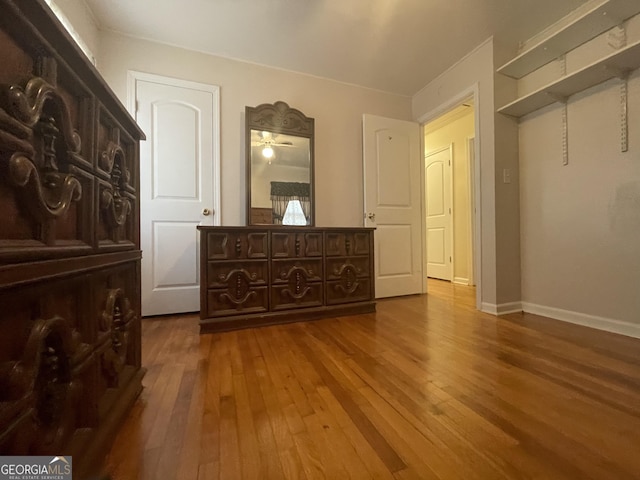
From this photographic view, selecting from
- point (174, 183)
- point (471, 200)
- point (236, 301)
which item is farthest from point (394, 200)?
point (174, 183)

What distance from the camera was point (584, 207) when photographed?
6.32 ft

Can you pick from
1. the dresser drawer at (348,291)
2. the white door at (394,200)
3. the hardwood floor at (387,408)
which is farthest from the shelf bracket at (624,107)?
the dresser drawer at (348,291)

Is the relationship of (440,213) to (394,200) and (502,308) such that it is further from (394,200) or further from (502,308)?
(502,308)

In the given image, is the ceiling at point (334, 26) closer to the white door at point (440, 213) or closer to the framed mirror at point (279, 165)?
the framed mirror at point (279, 165)

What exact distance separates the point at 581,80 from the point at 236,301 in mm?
2909

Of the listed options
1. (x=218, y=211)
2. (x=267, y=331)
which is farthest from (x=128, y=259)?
(x=218, y=211)

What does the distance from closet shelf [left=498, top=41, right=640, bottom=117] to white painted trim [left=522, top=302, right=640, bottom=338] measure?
1655 millimetres

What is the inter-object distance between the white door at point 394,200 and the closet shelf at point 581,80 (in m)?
1.00

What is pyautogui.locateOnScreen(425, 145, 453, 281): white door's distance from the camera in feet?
12.8

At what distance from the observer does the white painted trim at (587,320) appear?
169 centimetres

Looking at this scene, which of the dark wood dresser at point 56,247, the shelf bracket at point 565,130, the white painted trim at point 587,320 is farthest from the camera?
the shelf bracket at point 565,130

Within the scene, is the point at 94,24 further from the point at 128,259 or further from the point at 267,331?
the point at 267,331

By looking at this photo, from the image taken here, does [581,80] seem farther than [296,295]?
No

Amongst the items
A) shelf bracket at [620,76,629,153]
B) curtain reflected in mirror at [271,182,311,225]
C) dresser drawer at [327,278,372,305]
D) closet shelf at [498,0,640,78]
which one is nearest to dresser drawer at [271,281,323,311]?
dresser drawer at [327,278,372,305]
